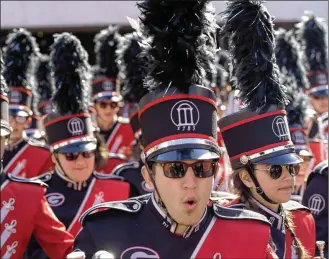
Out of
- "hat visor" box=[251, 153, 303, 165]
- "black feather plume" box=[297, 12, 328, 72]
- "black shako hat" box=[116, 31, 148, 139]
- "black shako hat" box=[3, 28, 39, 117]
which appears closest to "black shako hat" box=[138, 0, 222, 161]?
"hat visor" box=[251, 153, 303, 165]

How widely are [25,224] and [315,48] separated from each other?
21.3 ft

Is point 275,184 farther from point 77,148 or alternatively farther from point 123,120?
point 123,120

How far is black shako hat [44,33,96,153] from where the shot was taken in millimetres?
6023

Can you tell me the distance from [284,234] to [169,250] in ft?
3.64

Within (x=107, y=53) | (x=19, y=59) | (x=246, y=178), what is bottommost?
(x=246, y=178)

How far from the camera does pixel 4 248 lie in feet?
15.7

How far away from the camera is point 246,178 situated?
4266 millimetres

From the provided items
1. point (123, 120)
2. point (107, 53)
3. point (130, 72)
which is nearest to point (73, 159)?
point (130, 72)

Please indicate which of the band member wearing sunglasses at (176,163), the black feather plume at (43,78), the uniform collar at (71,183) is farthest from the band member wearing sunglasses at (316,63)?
the band member wearing sunglasses at (176,163)

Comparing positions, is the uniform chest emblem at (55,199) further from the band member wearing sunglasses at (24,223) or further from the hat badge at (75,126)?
the band member wearing sunglasses at (24,223)

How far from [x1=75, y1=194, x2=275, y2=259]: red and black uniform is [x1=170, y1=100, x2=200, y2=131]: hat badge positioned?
0.38 m

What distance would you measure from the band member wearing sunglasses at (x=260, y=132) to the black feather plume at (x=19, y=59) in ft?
14.3

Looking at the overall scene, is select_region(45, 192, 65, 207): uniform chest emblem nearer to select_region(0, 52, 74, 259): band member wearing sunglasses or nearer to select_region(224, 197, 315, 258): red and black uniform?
select_region(0, 52, 74, 259): band member wearing sunglasses

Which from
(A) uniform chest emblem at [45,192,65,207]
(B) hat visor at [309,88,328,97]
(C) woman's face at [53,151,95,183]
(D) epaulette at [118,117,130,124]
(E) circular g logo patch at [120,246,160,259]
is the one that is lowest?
(E) circular g logo patch at [120,246,160,259]
